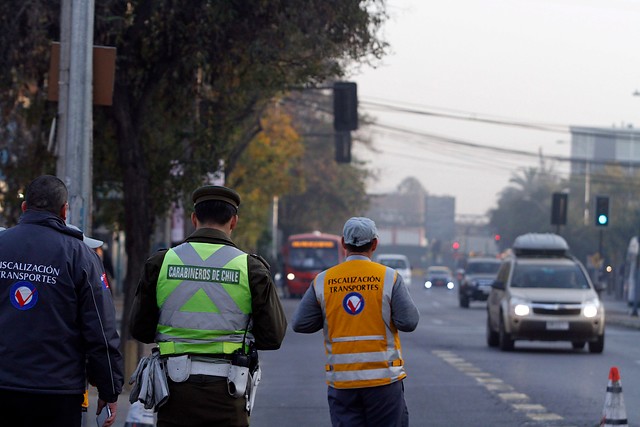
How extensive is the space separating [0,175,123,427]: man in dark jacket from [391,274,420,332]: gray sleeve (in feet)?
5.55

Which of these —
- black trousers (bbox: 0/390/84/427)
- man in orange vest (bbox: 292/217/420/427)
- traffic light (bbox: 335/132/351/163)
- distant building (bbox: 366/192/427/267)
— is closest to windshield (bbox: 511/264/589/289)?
traffic light (bbox: 335/132/351/163)

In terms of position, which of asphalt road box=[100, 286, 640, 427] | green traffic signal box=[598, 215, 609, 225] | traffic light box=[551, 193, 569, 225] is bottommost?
asphalt road box=[100, 286, 640, 427]

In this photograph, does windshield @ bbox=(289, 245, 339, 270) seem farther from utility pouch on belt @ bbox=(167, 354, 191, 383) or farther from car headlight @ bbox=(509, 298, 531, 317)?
utility pouch on belt @ bbox=(167, 354, 191, 383)

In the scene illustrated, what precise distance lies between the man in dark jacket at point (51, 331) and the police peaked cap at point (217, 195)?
60 centimetres

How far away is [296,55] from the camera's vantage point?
20.8m

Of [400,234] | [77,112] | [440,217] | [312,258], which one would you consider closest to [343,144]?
[77,112]

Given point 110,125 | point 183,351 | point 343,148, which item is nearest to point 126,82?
point 110,125

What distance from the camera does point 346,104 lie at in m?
25.5

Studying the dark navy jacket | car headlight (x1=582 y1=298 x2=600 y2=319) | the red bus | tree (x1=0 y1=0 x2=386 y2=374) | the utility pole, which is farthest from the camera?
the red bus

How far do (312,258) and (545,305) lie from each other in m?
34.9

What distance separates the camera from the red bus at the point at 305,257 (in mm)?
56781

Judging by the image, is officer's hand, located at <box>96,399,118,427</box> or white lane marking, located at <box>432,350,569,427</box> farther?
white lane marking, located at <box>432,350,569,427</box>

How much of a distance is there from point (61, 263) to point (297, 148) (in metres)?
40.0

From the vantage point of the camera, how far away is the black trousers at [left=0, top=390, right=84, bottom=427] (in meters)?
6.23
